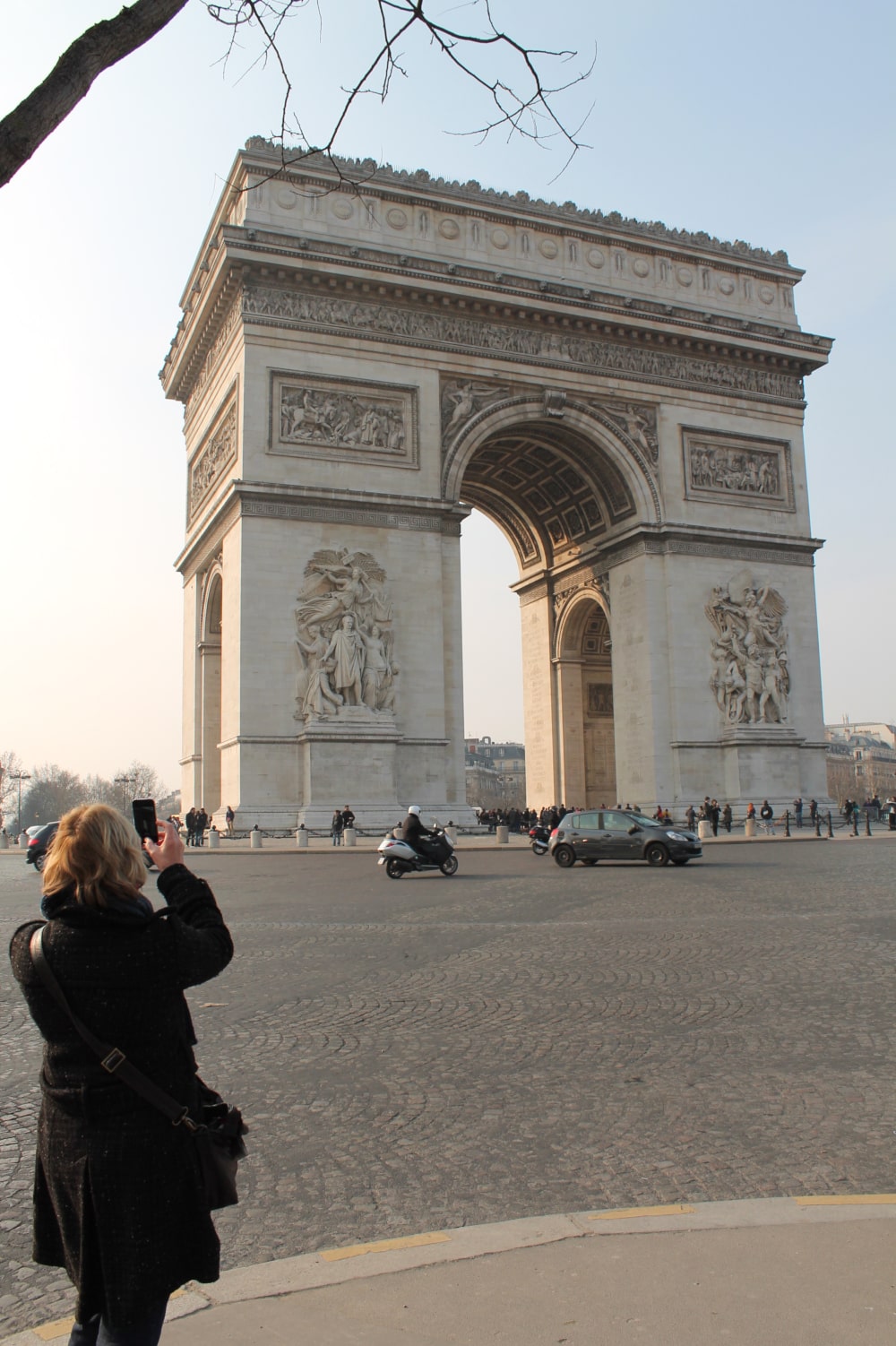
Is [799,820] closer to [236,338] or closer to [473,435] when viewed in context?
[473,435]

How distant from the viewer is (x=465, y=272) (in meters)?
28.4

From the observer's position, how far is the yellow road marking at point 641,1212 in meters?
3.44

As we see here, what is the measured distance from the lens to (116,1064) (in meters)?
2.34

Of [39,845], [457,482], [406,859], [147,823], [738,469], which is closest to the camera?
[147,823]

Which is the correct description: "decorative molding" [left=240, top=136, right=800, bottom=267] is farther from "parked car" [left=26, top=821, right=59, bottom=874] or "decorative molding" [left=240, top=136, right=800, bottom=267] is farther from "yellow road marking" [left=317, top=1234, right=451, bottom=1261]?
"yellow road marking" [left=317, top=1234, right=451, bottom=1261]

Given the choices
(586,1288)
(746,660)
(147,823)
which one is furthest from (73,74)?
(746,660)

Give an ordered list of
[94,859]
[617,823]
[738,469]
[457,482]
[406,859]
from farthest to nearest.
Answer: [738,469], [457,482], [617,823], [406,859], [94,859]

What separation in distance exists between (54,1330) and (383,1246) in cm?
92

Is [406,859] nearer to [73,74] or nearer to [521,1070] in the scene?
[521,1070]

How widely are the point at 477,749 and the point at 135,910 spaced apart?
544ft

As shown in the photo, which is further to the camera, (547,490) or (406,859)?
(547,490)

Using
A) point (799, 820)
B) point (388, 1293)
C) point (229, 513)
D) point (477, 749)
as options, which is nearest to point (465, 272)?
point (229, 513)

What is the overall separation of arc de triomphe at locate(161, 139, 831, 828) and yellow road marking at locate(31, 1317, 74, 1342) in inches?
889

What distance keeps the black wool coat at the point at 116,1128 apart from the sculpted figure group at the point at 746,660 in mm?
28789
